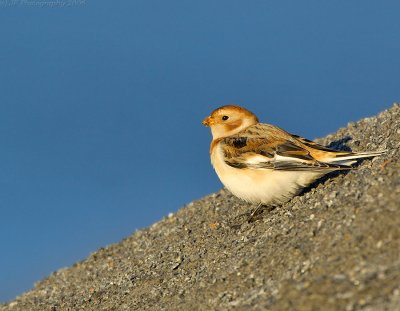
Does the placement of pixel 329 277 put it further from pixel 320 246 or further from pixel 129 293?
pixel 129 293

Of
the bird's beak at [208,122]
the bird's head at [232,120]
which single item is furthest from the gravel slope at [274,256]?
the bird's beak at [208,122]

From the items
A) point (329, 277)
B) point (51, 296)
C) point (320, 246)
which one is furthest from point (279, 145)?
point (51, 296)

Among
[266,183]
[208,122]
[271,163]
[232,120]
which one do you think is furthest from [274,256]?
[208,122]

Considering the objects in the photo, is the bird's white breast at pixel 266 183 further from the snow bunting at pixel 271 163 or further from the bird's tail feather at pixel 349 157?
the bird's tail feather at pixel 349 157

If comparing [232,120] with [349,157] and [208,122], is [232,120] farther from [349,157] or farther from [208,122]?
[349,157]

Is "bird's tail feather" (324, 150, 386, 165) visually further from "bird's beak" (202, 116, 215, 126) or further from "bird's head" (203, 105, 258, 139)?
"bird's beak" (202, 116, 215, 126)

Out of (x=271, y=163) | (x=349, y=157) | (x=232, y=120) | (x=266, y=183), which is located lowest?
(x=349, y=157)
